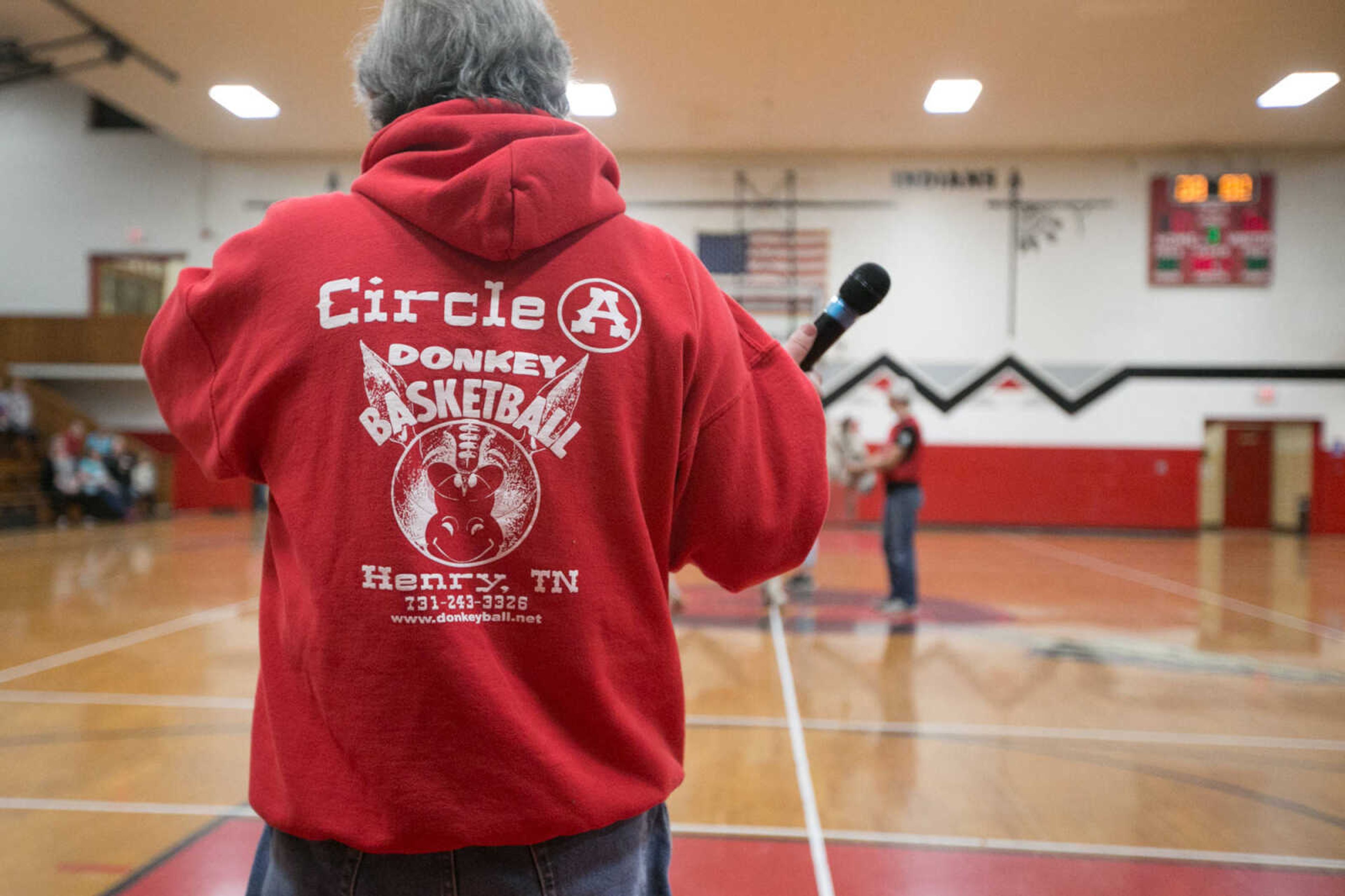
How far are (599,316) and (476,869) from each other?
53 cm

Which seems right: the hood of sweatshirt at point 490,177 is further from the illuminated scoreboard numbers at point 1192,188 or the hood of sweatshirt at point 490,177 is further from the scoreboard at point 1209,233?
the illuminated scoreboard numbers at point 1192,188

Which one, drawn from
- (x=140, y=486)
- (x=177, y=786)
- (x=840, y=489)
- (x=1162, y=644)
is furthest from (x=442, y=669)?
(x=140, y=486)

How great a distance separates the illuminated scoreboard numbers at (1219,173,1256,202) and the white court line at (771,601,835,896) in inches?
527

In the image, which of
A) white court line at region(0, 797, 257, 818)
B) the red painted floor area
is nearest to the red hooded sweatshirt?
the red painted floor area

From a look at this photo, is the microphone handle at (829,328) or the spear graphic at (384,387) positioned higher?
the microphone handle at (829,328)

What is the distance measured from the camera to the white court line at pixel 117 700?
395 centimetres

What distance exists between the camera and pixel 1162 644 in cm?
570

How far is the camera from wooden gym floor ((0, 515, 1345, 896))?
8.36 feet

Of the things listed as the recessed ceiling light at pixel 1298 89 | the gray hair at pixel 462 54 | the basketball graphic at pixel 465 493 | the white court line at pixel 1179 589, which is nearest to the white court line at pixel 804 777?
the basketball graphic at pixel 465 493

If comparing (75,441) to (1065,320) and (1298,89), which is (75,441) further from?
(1298,89)

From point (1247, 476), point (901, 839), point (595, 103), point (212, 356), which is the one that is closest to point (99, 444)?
point (595, 103)

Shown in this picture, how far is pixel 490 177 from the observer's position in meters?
0.83

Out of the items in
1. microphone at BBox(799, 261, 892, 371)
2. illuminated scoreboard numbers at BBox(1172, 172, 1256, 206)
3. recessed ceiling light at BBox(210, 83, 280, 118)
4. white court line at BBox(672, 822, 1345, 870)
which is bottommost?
white court line at BBox(672, 822, 1345, 870)

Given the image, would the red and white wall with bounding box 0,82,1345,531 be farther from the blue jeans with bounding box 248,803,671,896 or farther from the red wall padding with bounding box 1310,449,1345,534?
the blue jeans with bounding box 248,803,671,896
